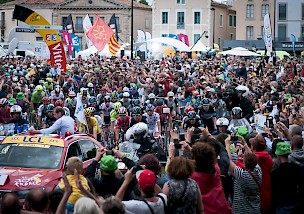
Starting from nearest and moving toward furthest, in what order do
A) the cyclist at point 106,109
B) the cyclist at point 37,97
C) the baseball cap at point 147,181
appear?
the baseball cap at point 147,181 < the cyclist at point 106,109 < the cyclist at point 37,97

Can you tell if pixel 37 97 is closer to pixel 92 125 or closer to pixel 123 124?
pixel 92 125

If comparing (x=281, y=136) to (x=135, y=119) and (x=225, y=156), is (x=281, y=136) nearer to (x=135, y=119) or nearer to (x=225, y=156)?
(x=225, y=156)

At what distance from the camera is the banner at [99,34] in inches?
1729

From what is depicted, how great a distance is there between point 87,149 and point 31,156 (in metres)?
1.25

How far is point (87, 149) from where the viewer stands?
43.0 feet

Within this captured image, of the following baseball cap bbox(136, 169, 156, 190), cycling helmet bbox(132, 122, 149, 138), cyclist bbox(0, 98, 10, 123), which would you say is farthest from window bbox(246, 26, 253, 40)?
baseball cap bbox(136, 169, 156, 190)

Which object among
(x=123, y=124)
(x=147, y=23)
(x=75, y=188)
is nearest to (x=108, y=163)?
(x=75, y=188)

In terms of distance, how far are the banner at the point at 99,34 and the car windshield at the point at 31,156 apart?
103 ft

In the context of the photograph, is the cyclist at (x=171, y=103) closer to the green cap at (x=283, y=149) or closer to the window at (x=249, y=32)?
the green cap at (x=283, y=149)

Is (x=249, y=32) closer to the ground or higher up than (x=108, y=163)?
higher up

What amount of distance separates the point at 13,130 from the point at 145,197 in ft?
29.7

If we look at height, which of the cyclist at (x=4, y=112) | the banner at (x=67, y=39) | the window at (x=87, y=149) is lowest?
the window at (x=87, y=149)

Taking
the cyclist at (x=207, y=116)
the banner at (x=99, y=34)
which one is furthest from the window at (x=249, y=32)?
the cyclist at (x=207, y=116)

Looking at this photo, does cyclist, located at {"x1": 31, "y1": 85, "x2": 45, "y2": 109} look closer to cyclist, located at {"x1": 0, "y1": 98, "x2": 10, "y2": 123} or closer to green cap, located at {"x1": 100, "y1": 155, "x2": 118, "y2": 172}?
cyclist, located at {"x1": 0, "y1": 98, "x2": 10, "y2": 123}
